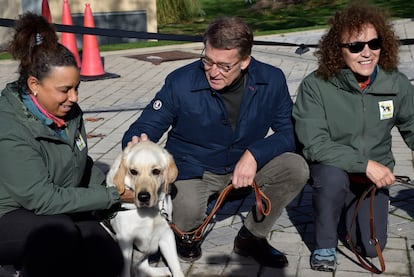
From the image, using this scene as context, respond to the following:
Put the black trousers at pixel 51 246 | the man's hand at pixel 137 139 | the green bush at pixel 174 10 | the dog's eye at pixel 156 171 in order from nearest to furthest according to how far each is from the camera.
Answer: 1. the black trousers at pixel 51 246
2. the dog's eye at pixel 156 171
3. the man's hand at pixel 137 139
4. the green bush at pixel 174 10

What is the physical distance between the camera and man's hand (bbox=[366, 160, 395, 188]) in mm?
4094

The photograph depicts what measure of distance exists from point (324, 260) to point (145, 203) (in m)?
1.21

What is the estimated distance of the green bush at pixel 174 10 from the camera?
2153 centimetres

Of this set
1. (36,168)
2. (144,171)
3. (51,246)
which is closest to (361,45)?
(144,171)

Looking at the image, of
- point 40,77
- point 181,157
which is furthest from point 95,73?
point 40,77

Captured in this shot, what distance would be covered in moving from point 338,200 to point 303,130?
18.9 inches

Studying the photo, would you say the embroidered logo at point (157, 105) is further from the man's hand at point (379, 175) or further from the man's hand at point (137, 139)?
the man's hand at point (379, 175)

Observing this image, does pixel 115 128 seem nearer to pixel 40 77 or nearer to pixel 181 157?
pixel 181 157

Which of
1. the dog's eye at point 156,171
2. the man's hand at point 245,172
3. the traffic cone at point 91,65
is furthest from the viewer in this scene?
the traffic cone at point 91,65

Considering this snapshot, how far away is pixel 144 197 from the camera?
3.79 meters

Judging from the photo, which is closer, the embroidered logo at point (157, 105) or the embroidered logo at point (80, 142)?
the embroidered logo at point (80, 142)

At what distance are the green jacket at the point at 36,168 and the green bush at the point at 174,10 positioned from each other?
59.8ft

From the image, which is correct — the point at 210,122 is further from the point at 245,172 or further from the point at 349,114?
the point at 349,114

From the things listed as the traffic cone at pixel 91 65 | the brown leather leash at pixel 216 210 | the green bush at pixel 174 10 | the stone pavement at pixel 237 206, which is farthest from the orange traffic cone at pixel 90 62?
the green bush at pixel 174 10
